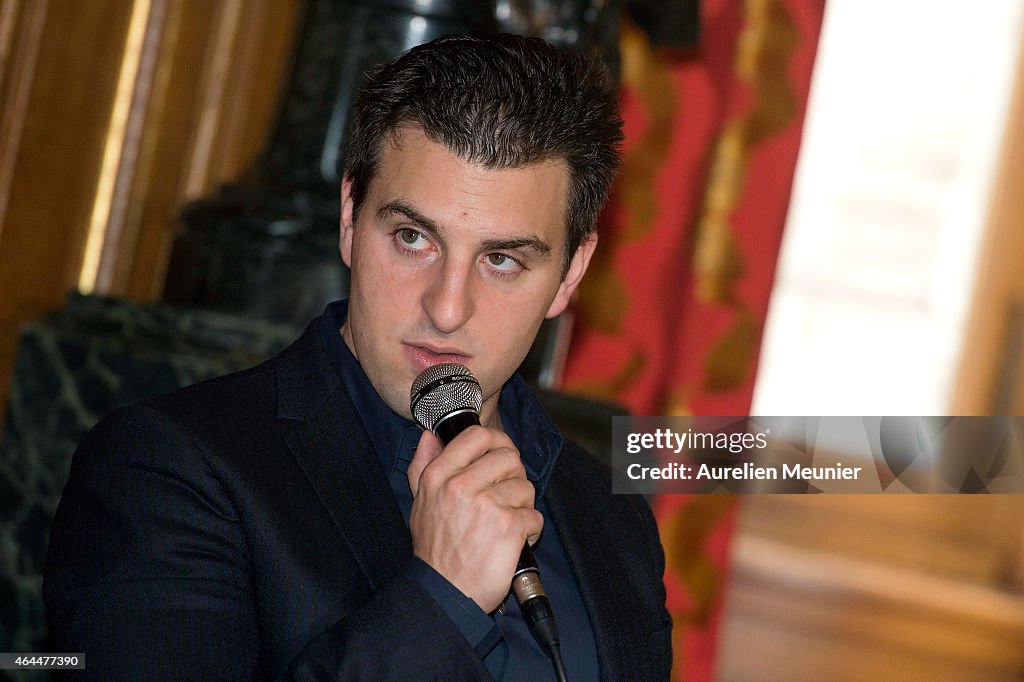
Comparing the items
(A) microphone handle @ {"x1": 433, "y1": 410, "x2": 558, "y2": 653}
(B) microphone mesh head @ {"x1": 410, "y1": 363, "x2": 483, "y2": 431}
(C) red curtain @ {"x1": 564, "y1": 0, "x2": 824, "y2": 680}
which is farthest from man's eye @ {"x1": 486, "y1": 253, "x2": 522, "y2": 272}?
(C) red curtain @ {"x1": 564, "y1": 0, "x2": 824, "y2": 680}

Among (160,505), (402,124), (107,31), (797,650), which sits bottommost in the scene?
(797,650)

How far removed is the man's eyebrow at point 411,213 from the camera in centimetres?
172

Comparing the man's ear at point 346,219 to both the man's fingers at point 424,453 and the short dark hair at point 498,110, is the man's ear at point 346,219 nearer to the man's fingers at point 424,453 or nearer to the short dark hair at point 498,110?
the short dark hair at point 498,110

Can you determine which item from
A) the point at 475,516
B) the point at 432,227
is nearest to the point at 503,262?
the point at 432,227

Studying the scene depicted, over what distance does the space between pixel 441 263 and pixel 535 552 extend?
548 millimetres

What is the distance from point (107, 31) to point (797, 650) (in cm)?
335

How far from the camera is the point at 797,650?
4438mm

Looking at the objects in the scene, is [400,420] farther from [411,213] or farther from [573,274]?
[573,274]

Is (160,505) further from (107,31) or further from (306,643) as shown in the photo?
(107,31)

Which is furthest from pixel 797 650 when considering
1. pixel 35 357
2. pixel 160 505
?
pixel 160 505

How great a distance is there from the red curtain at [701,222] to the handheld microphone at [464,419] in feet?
7.87

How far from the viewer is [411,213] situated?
173 centimetres

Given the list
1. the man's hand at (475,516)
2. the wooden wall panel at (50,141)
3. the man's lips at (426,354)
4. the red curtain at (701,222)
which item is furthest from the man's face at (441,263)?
the red curtain at (701,222)

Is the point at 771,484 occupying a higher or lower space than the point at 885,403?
lower
